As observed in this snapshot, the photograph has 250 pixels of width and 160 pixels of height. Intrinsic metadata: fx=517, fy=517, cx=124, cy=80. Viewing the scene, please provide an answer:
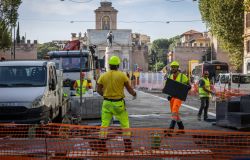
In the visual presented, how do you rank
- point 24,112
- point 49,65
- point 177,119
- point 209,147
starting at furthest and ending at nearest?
point 49,65 < point 177,119 < point 24,112 < point 209,147

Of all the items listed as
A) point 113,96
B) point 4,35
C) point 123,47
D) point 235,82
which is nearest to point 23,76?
point 113,96

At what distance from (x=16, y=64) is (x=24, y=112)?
6.33ft

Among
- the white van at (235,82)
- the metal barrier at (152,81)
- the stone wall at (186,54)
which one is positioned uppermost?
the stone wall at (186,54)

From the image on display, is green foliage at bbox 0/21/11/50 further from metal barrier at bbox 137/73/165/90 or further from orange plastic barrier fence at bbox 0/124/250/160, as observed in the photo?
orange plastic barrier fence at bbox 0/124/250/160

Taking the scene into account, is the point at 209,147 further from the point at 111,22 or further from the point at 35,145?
the point at 111,22

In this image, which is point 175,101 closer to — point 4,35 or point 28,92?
point 28,92

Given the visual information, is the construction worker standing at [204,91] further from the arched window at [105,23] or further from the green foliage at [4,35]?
the arched window at [105,23]

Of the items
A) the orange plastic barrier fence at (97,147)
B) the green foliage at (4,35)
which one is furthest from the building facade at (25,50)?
the orange plastic barrier fence at (97,147)

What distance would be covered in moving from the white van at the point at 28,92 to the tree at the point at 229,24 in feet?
135

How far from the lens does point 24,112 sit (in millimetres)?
11438

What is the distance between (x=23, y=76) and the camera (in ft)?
41.6

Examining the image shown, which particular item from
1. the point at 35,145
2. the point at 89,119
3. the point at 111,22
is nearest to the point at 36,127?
the point at 35,145

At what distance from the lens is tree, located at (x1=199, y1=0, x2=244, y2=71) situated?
2076 inches

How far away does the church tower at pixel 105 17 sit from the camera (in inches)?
5581
